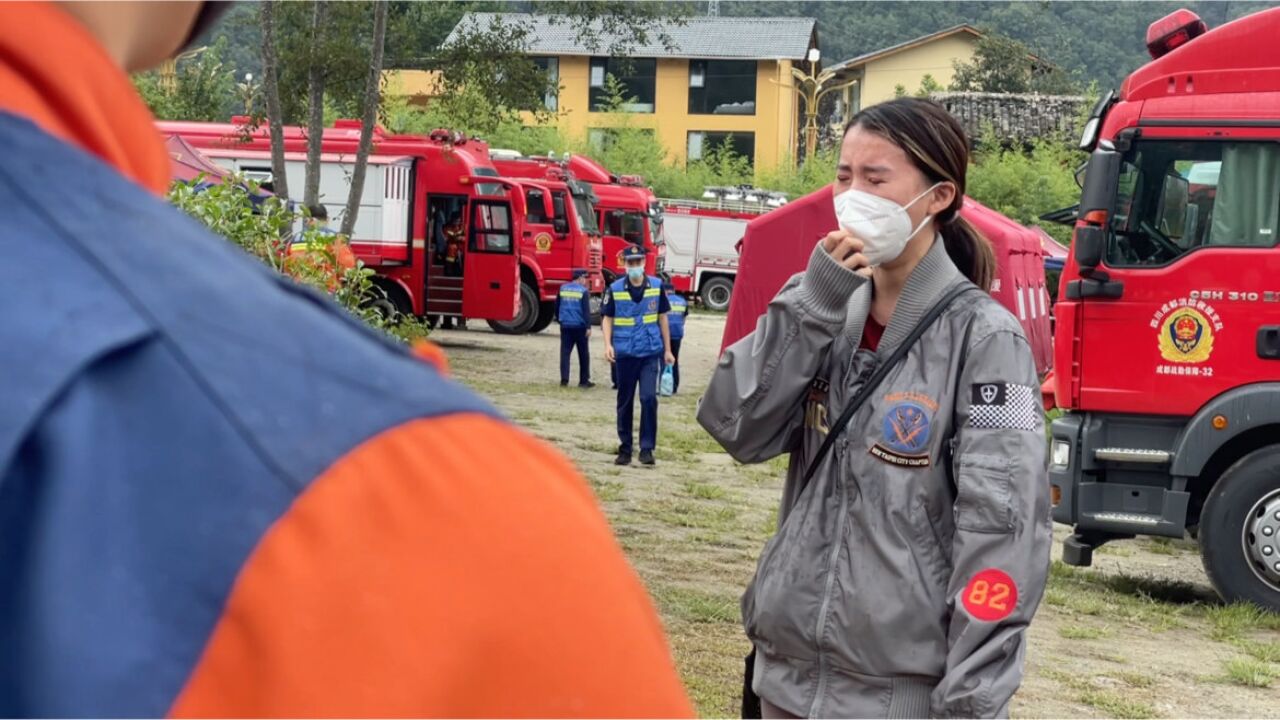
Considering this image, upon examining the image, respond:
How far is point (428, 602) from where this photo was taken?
64 cm

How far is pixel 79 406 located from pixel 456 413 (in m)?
0.15

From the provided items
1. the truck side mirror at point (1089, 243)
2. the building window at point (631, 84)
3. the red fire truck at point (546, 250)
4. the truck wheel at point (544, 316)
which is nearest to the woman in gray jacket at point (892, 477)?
the truck side mirror at point (1089, 243)

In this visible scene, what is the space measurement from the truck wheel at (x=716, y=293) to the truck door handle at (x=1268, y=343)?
2805cm

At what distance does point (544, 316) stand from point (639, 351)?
14278 millimetres

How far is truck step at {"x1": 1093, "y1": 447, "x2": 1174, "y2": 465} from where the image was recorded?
893 cm

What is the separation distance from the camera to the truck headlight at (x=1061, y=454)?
30.1 feet

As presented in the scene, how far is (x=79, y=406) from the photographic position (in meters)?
0.61

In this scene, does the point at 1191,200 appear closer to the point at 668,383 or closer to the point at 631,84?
the point at 668,383

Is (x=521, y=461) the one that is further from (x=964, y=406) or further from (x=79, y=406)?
(x=964, y=406)

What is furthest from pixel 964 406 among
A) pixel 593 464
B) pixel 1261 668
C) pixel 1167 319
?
pixel 593 464

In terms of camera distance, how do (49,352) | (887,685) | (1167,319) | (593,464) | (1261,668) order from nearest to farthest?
(49,352) < (887,685) < (1261,668) < (1167,319) < (593,464)

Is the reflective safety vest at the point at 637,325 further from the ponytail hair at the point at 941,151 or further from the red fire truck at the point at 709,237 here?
the red fire truck at the point at 709,237

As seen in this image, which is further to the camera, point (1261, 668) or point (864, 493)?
point (1261, 668)

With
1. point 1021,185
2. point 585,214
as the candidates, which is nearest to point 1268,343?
point 585,214
